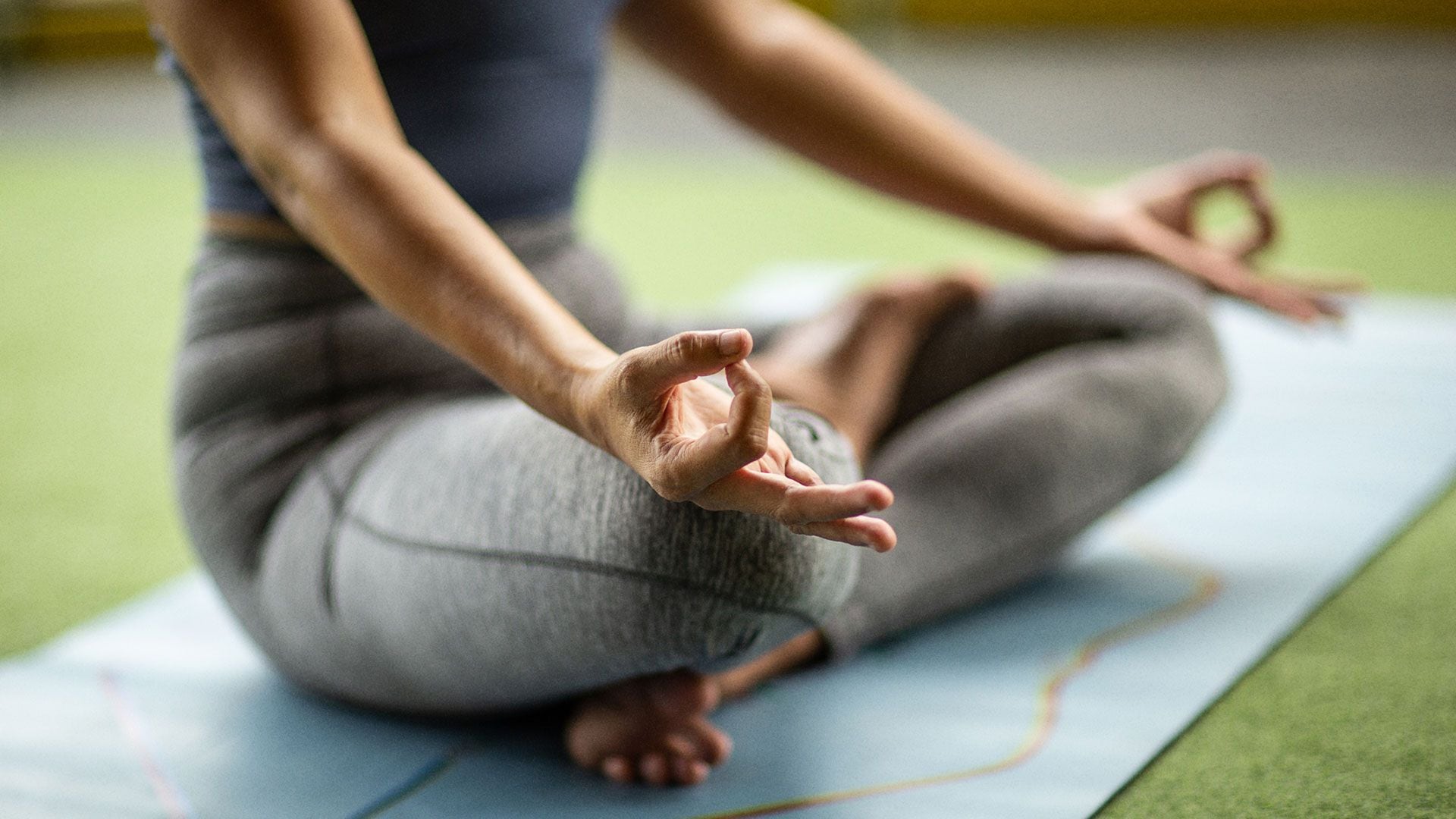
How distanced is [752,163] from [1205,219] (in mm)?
1307

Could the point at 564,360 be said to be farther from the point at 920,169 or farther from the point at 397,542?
the point at 920,169

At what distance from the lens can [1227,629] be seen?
4.05 ft

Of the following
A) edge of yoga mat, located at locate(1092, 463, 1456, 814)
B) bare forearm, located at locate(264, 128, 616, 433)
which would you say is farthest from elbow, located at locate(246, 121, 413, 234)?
edge of yoga mat, located at locate(1092, 463, 1456, 814)

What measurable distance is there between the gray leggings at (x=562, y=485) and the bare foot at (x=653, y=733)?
0.04 meters

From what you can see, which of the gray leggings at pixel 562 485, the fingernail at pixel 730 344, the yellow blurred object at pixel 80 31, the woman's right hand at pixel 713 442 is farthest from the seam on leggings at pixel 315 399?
the yellow blurred object at pixel 80 31

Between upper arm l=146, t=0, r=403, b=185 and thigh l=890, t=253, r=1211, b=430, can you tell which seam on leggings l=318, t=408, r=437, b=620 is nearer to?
upper arm l=146, t=0, r=403, b=185

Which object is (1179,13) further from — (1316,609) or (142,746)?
(142,746)

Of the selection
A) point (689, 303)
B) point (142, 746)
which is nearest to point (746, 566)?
point (142, 746)

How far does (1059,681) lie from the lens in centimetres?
116

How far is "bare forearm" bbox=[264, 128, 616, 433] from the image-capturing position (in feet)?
2.67

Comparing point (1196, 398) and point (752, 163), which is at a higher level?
point (1196, 398)

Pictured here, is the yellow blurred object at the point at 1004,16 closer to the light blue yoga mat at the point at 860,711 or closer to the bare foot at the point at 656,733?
the light blue yoga mat at the point at 860,711

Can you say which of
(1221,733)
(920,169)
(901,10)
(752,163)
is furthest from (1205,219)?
(901,10)

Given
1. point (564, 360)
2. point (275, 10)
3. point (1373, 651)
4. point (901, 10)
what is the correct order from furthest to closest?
1. point (901, 10)
2. point (1373, 651)
3. point (275, 10)
4. point (564, 360)
